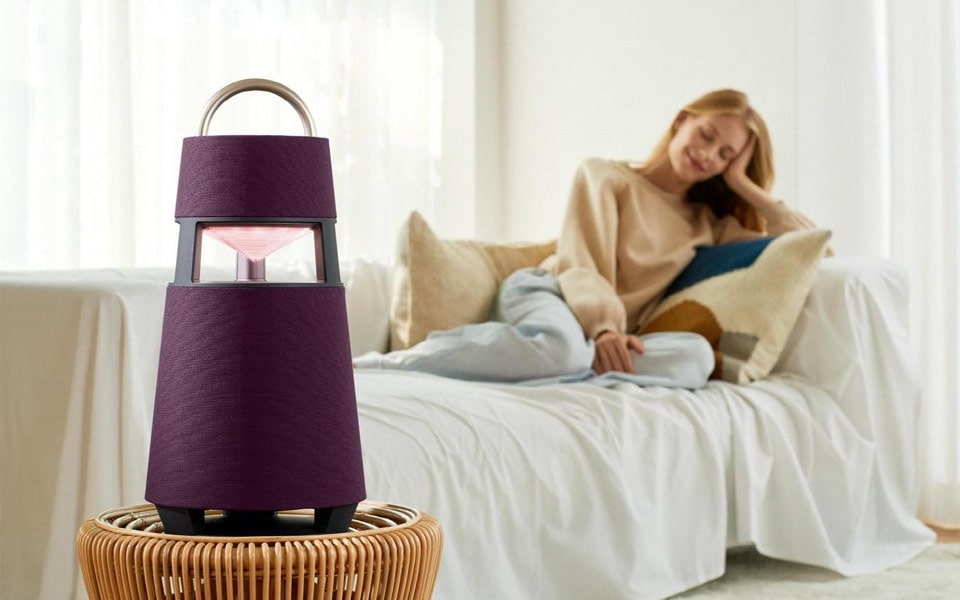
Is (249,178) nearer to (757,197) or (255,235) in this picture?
(255,235)

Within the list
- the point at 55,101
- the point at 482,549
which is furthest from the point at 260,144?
the point at 55,101

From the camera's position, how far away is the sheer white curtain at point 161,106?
302 cm

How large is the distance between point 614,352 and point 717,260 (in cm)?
47

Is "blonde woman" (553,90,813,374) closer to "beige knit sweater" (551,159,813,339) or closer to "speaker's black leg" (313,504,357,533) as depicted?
"beige knit sweater" (551,159,813,339)

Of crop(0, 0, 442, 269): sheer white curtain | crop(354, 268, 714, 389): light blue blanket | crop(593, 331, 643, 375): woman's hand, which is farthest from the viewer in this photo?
crop(0, 0, 442, 269): sheer white curtain

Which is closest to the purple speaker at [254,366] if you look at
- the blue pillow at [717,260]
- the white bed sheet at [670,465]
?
the white bed sheet at [670,465]

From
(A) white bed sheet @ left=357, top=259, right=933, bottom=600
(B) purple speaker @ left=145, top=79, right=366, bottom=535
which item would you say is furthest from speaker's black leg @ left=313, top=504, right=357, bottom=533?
(A) white bed sheet @ left=357, top=259, right=933, bottom=600

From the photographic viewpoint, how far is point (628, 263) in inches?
111

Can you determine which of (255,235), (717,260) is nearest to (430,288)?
(717,260)

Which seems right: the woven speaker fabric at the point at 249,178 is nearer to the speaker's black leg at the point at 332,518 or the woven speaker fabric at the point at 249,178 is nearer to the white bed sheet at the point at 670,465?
the speaker's black leg at the point at 332,518

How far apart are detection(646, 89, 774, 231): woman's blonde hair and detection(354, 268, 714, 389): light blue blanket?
59 centimetres

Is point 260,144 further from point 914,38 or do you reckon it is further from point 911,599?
point 914,38

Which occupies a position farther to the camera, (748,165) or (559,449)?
(748,165)

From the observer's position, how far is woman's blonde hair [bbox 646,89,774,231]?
284 cm
